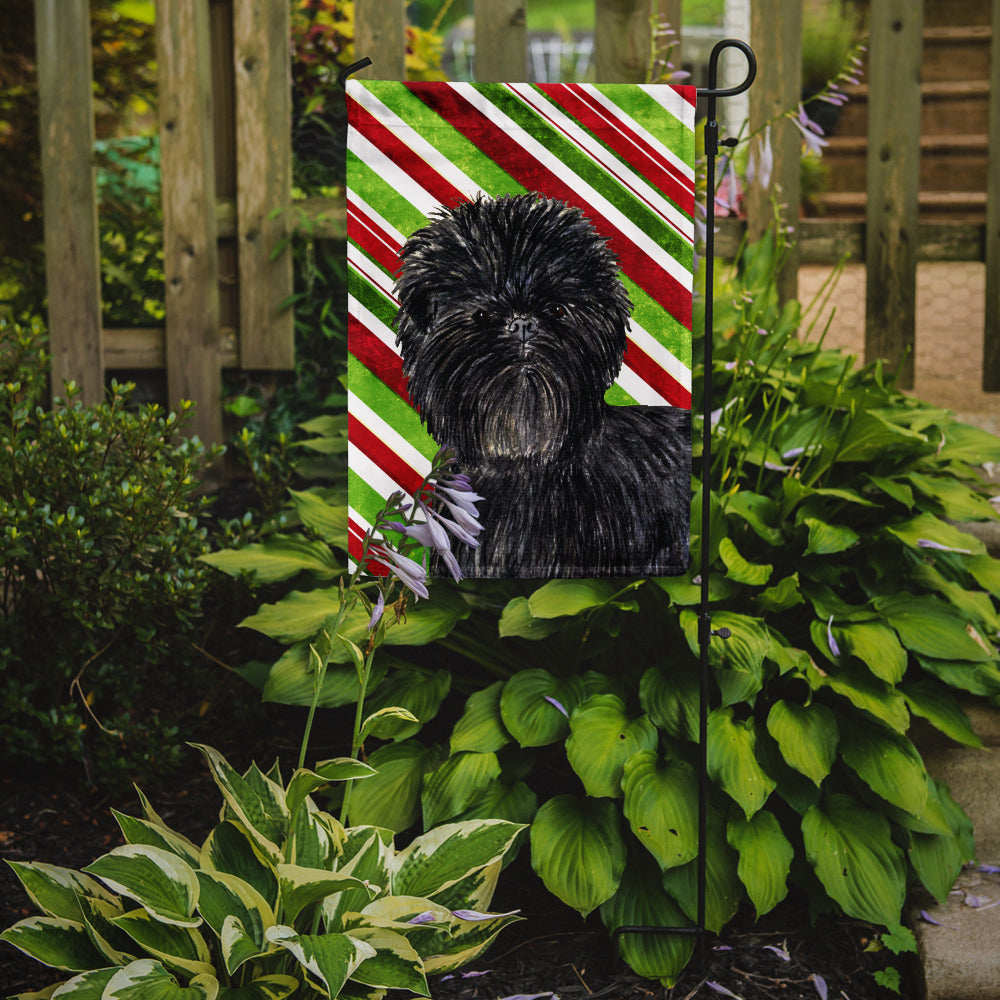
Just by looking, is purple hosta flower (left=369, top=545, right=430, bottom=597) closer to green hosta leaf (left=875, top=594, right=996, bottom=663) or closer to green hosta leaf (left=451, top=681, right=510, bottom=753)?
green hosta leaf (left=451, top=681, right=510, bottom=753)

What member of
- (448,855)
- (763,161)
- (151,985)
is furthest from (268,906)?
(763,161)

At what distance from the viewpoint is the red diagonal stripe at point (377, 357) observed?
1.73 m

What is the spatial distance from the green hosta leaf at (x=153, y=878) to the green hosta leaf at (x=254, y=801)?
12cm

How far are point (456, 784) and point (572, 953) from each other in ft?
1.25

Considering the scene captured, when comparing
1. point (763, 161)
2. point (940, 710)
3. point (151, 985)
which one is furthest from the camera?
point (763, 161)

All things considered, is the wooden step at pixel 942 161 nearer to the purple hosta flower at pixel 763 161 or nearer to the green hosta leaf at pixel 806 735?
the purple hosta flower at pixel 763 161

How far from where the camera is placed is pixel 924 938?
1.90 m

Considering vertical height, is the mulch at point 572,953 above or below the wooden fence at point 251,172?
below

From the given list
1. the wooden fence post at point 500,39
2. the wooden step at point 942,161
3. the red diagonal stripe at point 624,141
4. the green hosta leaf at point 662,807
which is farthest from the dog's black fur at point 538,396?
the wooden step at point 942,161

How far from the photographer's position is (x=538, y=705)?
198 cm

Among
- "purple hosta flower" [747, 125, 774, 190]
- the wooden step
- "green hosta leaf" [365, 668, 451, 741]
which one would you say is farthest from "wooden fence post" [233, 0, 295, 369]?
the wooden step

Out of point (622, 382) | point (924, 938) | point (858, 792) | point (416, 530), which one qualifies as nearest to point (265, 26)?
point (622, 382)

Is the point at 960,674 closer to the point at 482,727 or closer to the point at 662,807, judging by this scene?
the point at 662,807

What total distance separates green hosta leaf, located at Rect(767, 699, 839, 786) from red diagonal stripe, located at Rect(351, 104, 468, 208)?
1113 millimetres
